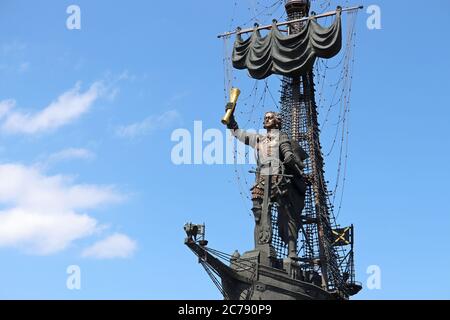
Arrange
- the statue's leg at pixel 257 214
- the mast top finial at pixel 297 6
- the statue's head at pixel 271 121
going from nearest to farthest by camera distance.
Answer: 1. the statue's leg at pixel 257 214
2. the statue's head at pixel 271 121
3. the mast top finial at pixel 297 6

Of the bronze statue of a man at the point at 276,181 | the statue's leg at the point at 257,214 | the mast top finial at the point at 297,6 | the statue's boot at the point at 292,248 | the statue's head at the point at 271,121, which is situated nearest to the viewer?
the statue's leg at the point at 257,214

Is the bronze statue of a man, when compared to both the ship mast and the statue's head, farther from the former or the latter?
the ship mast

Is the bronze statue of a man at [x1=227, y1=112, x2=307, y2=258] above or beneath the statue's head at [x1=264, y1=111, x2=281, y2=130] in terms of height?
beneath

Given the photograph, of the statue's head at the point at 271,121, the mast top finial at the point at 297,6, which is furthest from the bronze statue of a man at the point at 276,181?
the mast top finial at the point at 297,6

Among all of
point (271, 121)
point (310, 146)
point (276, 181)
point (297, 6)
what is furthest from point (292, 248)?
point (297, 6)

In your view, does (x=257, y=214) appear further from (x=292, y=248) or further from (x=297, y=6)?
(x=297, y=6)

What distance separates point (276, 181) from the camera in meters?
39.8

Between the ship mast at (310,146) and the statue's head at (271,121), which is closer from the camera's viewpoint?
the statue's head at (271,121)

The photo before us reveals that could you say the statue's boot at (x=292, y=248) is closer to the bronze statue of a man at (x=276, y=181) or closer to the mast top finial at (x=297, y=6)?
the bronze statue of a man at (x=276, y=181)

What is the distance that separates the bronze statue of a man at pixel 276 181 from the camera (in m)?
39.4

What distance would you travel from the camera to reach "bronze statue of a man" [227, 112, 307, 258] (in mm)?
39409

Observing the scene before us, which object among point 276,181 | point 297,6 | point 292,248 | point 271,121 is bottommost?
point 292,248

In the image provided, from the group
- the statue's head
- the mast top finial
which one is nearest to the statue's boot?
the statue's head
